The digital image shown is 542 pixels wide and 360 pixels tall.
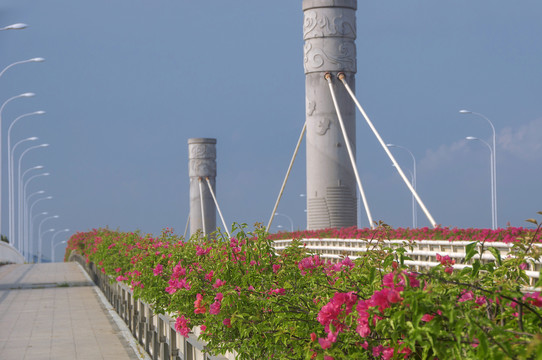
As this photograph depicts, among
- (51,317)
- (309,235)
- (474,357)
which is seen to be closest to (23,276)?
(309,235)

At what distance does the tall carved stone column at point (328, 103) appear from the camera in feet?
103

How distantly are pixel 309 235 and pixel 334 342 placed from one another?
89.9ft

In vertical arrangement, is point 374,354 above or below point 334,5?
below

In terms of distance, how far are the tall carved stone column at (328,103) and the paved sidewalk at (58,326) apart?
31.7 ft

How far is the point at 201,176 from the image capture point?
189ft

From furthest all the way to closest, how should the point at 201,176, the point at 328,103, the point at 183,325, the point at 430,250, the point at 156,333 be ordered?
the point at 201,176, the point at 328,103, the point at 430,250, the point at 156,333, the point at 183,325

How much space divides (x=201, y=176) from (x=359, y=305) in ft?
177

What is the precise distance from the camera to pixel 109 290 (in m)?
22.4

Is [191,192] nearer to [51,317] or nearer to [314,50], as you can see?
[314,50]

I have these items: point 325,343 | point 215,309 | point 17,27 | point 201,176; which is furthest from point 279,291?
point 201,176

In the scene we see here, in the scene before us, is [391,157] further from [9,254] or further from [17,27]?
[9,254]

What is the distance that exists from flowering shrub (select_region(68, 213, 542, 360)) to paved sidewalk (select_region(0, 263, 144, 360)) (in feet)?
17.3

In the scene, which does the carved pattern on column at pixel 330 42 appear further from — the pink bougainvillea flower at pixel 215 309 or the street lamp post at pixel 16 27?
the pink bougainvillea flower at pixel 215 309

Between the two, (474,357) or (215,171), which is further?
(215,171)
